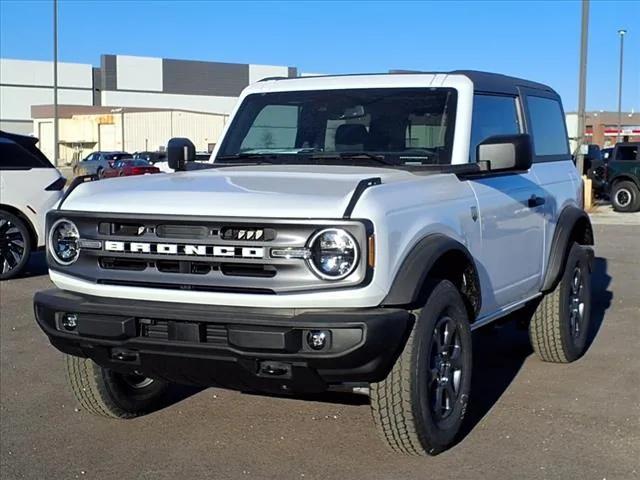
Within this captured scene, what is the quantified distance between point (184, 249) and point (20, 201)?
705cm

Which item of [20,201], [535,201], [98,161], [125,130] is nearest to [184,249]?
[535,201]

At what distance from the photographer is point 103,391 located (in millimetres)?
4777

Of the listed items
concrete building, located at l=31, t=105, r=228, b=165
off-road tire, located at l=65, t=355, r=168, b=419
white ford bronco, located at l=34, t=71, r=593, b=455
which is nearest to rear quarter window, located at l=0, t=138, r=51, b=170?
white ford bronco, located at l=34, t=71, r=593, b=455

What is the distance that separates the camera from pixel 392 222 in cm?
383

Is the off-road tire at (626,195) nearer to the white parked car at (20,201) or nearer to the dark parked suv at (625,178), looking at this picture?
the dark parked suv at (625,178)

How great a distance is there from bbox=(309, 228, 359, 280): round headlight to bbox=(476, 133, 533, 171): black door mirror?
1.39 metres

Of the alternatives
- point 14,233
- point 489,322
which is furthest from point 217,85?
point 489,322

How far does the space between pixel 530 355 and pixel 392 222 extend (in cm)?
324

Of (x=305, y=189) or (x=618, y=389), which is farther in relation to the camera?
(x=618, y=389)

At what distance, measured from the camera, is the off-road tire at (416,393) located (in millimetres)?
3939

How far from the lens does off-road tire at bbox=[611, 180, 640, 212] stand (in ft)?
73.8

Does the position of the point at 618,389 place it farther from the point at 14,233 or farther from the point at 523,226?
the point at 14,233

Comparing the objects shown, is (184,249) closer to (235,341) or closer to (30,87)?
(235,341)

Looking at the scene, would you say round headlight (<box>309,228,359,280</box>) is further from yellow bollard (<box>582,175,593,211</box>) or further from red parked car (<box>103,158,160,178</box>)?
red parked car (<box>103,158,160,178</box>)
